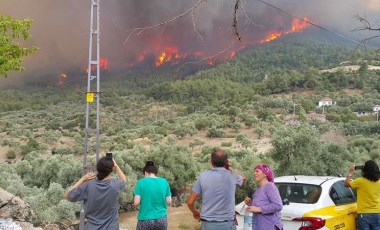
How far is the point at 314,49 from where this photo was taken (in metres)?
113

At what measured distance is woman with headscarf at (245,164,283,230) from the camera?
4.82 metres

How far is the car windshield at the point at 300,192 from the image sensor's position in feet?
21.1

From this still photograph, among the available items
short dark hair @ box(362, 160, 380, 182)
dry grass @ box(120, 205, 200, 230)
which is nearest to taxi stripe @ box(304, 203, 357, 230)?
short dark hair @ box(362, 160, 380, 182)

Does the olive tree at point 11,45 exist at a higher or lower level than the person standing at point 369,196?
higher

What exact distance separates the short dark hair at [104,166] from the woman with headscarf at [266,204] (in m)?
1.53

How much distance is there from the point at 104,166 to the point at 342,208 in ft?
12.3

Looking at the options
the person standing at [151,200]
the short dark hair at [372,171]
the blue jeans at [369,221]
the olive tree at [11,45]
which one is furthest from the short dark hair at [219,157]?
the olive tree at [11,45]

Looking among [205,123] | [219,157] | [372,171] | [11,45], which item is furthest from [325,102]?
[219,157]

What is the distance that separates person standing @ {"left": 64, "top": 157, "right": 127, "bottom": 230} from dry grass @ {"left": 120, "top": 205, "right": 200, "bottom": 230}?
31.3 feet

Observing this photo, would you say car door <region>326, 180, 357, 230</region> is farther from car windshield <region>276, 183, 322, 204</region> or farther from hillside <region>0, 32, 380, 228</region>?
hillside <region>0, 32, 380, 228</region>

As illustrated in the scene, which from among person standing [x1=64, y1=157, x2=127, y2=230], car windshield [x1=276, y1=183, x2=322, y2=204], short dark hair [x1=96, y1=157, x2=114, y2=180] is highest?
short dark hair [x1=96, y1=157, x2=114, y2=180]

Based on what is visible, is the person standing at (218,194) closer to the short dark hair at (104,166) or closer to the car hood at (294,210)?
the short dark hair at (104,166)

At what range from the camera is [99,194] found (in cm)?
440

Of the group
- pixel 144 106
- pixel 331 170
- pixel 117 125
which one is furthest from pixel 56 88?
pixel 331 170
